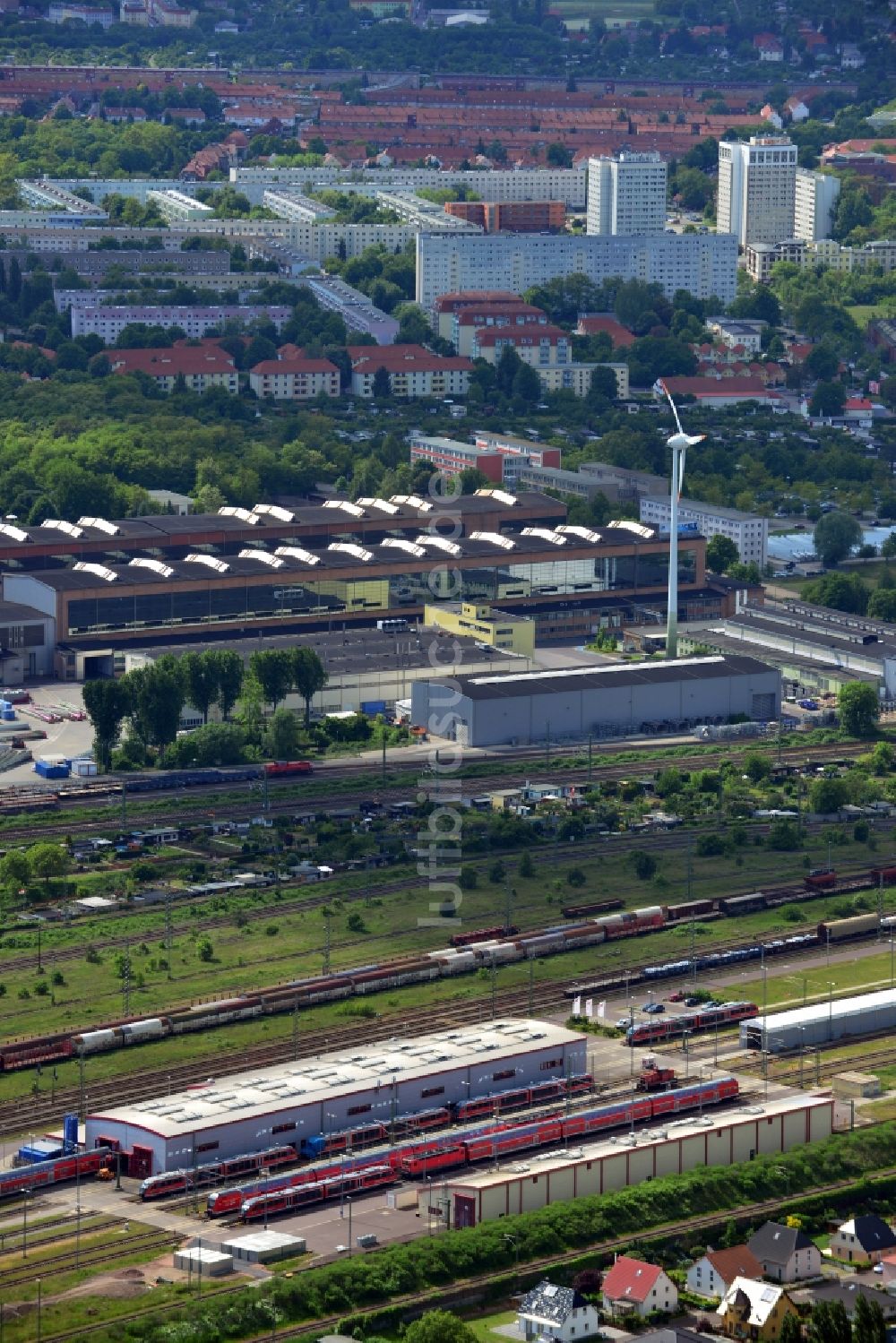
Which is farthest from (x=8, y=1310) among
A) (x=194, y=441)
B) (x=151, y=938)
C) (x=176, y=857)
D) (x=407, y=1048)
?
(x=194, y=441)

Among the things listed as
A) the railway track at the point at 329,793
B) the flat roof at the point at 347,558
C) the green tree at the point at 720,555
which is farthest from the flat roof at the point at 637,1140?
the green tree at the point at 720,555

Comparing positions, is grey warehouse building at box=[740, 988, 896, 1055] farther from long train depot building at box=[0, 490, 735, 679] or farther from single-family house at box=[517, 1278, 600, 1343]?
long train depot building at box=[0, 490, 735, 679]

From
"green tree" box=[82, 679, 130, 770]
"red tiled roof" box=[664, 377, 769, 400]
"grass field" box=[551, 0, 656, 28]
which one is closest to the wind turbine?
"green tree" box=[82, 679, 130, 770]

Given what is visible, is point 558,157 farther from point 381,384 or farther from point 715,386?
point 381,384

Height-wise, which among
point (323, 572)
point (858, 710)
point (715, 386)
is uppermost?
point (715, 386)

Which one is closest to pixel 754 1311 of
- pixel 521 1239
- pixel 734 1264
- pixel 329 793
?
pixel 734 1264

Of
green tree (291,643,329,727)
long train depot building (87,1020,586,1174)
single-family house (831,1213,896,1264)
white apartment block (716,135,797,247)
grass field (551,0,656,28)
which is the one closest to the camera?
single-family house (831,1213,896,1264)
